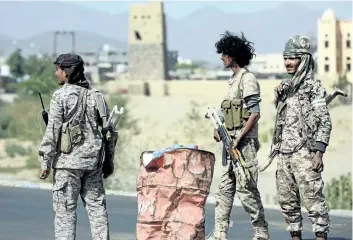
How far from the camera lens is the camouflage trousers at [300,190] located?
10539 mm

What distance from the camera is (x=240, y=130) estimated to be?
10.9 metres

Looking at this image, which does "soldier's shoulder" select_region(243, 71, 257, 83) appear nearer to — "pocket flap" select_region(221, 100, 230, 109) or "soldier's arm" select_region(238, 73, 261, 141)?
"soldier's arm" select_region(238, 73, 261, 141)

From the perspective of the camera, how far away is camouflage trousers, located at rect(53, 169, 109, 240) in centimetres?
981

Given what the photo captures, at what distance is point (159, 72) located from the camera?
127 m

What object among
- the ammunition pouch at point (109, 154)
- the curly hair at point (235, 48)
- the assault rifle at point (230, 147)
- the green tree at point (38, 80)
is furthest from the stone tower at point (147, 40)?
the ammunition pouch at point (109, 154)

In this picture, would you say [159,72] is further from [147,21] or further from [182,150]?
[182,150]

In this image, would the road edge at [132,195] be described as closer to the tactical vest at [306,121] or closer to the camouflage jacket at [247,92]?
the camouflage jacket at [247,92]

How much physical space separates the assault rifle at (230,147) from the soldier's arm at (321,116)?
716mm

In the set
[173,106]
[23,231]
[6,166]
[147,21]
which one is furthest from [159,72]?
[23,231]

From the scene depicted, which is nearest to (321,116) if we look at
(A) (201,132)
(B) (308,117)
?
(B) (308,117)

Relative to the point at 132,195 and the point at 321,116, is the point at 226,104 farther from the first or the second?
the point at 132,195

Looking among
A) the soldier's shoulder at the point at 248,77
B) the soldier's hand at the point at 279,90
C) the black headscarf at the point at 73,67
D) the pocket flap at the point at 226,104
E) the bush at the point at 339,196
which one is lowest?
the bush at the point at 339,196

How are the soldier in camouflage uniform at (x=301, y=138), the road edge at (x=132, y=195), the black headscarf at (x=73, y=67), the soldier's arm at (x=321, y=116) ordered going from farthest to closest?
the road edge at (x=132, y=195) → the soldier in camouflage uniform at (x=301, y=138) → the soldier's arm at (x=321, y=116) → the black headscarf at (x=73, y=67)

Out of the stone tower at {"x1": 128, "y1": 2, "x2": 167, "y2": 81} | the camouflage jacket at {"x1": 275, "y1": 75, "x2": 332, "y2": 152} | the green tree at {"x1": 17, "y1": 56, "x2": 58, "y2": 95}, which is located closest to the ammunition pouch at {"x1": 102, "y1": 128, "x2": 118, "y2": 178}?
the camouflage jacket at {"x1": 275, "y1": 75, "x2": 332, "y2": 152}
